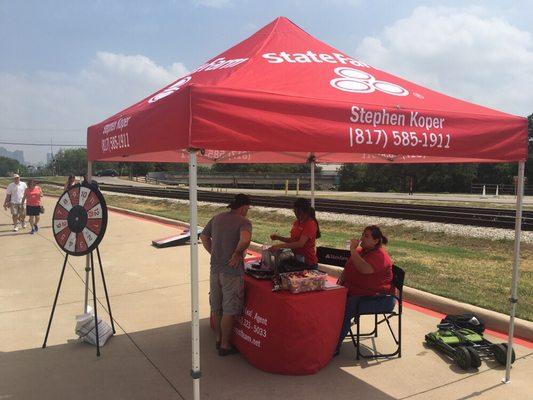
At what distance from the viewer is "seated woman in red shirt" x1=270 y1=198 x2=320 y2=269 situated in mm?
4766

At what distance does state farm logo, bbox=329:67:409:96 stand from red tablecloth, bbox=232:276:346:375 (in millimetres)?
1749

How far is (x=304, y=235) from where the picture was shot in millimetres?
4805

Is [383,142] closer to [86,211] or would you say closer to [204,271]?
[86,211]

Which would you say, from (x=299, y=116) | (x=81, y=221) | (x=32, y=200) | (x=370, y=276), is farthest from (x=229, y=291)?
(x=32, y=200)

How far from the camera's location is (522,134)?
403 centimetres

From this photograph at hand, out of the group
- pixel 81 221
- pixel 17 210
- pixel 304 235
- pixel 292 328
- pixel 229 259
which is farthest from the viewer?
pixel 17 210

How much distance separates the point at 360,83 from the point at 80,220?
2.96 m

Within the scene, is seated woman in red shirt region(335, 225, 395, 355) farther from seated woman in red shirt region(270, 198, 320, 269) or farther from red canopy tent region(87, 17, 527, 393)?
red canopy tent region(87, 17, 527, 393)

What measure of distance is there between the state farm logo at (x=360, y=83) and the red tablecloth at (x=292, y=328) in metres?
1.75

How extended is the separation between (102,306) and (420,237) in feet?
32.6

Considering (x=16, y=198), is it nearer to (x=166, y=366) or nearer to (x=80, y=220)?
(x=80, y=220)

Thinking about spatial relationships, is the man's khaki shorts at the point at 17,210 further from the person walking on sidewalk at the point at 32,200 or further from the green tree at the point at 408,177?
the green tree at the point at 408,177

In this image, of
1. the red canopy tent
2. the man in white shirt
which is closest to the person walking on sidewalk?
the man in white shirt

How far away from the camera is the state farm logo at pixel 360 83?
3809 millimetres
